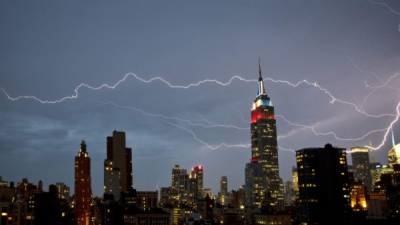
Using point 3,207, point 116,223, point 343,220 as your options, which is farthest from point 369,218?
point 3,207

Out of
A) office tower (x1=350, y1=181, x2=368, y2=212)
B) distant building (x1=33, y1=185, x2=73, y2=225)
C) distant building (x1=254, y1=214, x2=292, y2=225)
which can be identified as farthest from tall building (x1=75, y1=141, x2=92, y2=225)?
office tower (x1=350, y1=181, x2=368, y2=212)

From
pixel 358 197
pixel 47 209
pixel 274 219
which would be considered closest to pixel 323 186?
pixel 274 219

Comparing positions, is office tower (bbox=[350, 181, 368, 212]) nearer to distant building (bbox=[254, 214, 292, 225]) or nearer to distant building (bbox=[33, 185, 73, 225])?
distant building (bbox=[254, 214, 292, 225])

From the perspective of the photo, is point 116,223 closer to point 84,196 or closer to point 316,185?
point 84,196

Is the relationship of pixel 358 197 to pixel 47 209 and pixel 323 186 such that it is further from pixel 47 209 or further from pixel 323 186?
pixel 47 209

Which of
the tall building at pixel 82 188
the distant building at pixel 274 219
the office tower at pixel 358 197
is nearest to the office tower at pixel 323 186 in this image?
the distant building at pixel 274 219
